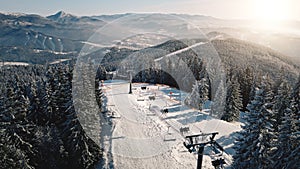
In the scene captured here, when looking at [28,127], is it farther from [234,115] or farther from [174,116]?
[234,115]

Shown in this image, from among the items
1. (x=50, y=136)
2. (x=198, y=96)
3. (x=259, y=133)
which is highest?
(x=259, y=133)

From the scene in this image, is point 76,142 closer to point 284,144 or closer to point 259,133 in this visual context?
point 259,133

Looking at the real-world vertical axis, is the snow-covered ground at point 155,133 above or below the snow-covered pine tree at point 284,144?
below

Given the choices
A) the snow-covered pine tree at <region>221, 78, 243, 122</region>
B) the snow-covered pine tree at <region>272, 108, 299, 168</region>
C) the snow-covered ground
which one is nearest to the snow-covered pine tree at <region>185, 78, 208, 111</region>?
the snow-covered ground

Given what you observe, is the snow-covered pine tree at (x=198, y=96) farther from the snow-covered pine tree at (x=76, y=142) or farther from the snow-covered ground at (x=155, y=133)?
the snow-covered pine tree at (x=76, y=142)

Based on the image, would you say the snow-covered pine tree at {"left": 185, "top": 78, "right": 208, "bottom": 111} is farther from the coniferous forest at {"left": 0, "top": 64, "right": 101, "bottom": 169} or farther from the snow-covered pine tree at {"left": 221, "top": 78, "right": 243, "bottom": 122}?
the coniferous forest at {"left": 0, "top": 64, "right": 101, "bottom": 169}

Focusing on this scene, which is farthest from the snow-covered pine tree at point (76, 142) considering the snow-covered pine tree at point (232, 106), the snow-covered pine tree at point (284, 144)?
the snow-covered pine tree at point (232, 106)

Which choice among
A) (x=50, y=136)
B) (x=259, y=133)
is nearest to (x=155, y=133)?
(x=50, y=136)

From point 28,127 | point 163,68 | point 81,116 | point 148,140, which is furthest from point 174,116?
point 163,68

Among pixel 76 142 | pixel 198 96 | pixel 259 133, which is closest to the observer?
pixel 259 133
